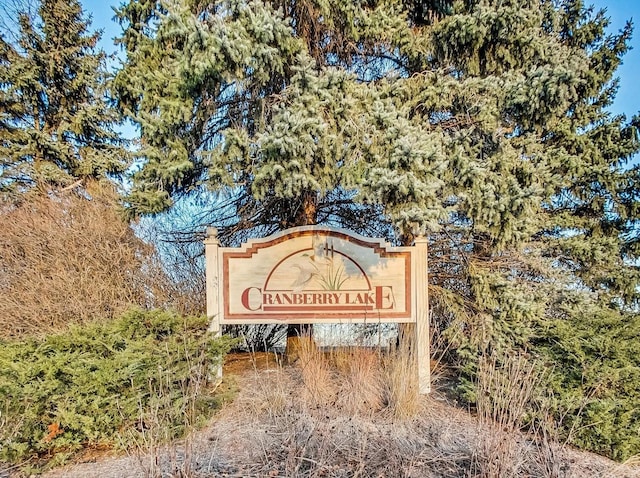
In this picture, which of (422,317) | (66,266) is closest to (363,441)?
(422,317)

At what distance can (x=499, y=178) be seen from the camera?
15.0 feet

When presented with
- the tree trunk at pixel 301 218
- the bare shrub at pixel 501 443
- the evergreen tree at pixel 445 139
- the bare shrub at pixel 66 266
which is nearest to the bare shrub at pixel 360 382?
the evergreen tree at pixel 445 139

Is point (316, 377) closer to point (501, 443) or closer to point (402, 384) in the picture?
point (402, 384)

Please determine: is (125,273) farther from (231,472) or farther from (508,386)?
(508,386)

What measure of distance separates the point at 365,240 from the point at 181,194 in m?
2.92

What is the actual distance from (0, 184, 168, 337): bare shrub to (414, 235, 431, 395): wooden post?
12.3 ft

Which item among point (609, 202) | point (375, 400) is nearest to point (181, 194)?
point (375, 400)

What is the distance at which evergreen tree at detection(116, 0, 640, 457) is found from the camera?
13.4 ft

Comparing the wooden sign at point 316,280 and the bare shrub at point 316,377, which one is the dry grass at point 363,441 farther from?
the wooden sign at point 316,280

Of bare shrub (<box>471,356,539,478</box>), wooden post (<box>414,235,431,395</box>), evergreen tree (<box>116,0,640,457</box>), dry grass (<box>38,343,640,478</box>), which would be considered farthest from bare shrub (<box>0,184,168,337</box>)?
bare shrub (<box>471,356,539,478</box>)

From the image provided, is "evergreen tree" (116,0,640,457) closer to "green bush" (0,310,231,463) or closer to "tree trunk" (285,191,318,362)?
"tree trunk" (285,191,318,362)

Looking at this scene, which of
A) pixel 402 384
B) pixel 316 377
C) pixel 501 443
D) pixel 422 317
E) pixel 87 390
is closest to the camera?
pixel 501 443

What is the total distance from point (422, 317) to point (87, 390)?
10.7 ft

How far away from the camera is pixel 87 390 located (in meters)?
2.76
